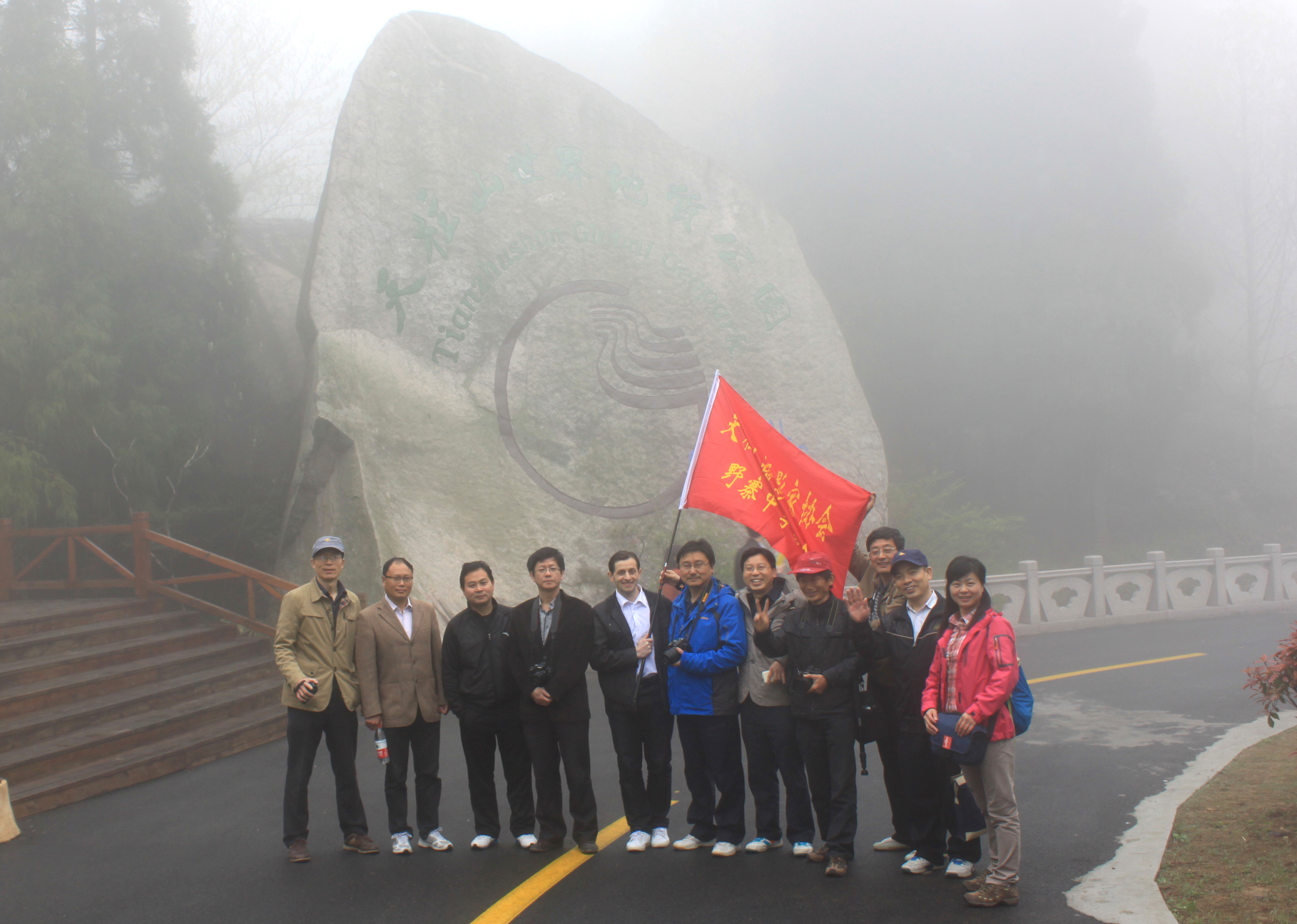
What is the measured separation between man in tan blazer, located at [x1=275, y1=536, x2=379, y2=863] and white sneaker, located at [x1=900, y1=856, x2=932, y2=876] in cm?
270

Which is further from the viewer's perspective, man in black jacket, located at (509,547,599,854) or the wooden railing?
the wooden railing

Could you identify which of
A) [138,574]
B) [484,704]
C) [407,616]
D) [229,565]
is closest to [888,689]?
[484,704]

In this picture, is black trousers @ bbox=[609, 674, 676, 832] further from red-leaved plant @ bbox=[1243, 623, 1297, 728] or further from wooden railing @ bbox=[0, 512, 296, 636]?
wooden railing @ bbox=[0, 512, 296, 636]

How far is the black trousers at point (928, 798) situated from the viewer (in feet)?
13.9

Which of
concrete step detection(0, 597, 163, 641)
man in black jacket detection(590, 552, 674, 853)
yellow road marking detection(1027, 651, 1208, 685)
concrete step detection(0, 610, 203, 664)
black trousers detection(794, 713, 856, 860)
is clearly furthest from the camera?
yellow road marking detection(1027, 651, 1208, 685)

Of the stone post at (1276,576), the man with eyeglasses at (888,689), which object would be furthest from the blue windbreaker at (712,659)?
the stone post at (1276,576)

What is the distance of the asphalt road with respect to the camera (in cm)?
396

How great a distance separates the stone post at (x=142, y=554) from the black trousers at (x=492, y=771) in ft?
18.8

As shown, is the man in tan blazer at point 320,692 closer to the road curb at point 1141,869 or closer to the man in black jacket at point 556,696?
the man in black jacket at point 556,696

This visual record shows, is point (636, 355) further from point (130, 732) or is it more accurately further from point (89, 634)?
point (130, 732)

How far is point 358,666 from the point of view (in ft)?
15.7

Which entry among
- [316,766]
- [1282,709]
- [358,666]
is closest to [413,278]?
[316,766]

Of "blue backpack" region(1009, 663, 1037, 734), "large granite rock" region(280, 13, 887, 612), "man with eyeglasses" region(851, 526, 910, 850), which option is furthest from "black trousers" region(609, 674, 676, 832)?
"large granite rock" region(280, 13, 887, 612)

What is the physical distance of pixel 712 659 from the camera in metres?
4.49
